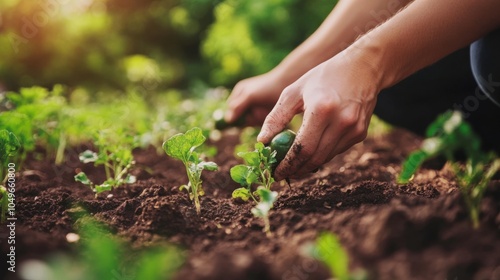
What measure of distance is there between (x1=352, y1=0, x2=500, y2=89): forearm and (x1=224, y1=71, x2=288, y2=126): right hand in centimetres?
113

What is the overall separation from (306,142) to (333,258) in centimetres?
76

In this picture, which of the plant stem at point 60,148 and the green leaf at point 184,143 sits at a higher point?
the plant stem at point 60,148

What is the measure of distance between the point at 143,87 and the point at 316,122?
6746mm

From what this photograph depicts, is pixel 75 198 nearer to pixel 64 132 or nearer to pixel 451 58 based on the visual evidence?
pixel 64 132

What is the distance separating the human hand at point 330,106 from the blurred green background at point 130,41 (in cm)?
488

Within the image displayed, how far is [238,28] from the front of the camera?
767 centimetres

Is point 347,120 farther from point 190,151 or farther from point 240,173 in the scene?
point 190,151

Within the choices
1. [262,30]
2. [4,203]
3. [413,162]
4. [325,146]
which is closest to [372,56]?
[325,146]

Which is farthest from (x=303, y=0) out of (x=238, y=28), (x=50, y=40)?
(x=50, y=40)

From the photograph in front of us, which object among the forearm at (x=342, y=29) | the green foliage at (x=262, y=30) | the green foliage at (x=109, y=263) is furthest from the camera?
the green foliage at (x=262, y=30)

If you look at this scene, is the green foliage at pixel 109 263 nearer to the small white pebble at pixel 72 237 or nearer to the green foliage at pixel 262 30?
the small white pebble at pixel 72 237

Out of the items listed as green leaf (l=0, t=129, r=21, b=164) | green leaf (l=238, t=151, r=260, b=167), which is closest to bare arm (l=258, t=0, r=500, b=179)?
green leaf (l=238, t=151, r=260, b=167)

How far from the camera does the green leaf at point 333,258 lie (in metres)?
1.15

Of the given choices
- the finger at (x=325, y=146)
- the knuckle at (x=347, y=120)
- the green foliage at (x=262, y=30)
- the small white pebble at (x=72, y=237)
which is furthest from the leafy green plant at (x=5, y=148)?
the green foliage at (x=262, y=30)
